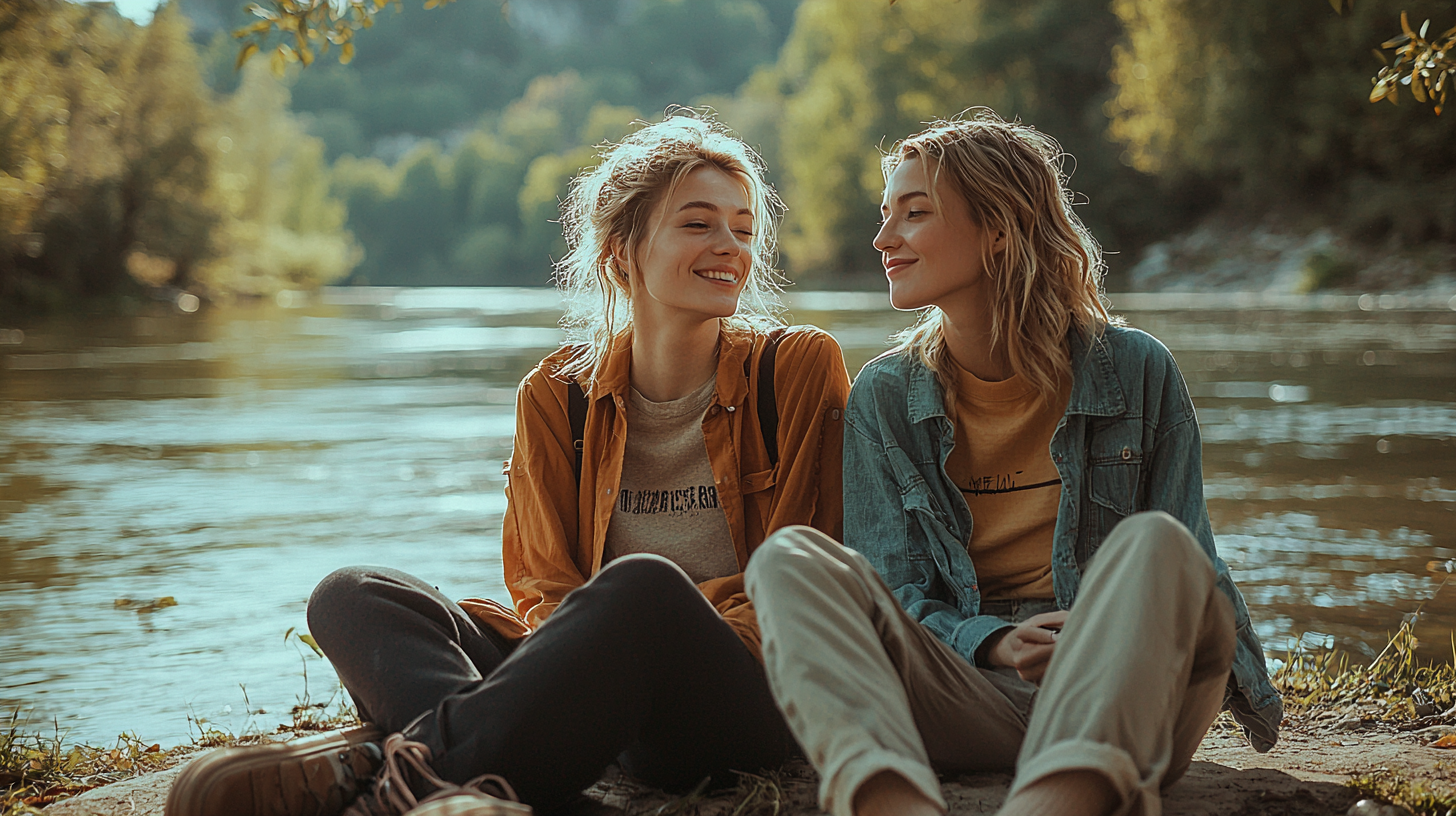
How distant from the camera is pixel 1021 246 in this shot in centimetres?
308

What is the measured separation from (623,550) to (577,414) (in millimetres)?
359

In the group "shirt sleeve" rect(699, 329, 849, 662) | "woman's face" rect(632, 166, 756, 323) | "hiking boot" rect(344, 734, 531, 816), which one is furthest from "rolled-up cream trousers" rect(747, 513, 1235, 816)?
"woman's face" rect(632, 166, 756, 323)

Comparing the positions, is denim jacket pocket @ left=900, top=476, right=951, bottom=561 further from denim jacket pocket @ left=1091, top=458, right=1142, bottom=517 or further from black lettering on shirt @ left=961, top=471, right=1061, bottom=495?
denim jacket pocket @ left=1091, top=458, right=1142, bottom=517

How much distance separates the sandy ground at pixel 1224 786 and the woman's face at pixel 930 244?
3.61ft

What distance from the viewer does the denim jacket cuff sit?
2725 millimetres

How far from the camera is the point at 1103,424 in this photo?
2895mm

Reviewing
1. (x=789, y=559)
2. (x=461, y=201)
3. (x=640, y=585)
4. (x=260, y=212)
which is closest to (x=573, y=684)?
(x=640, y=585)

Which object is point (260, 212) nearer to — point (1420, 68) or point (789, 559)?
point (1420, 68)

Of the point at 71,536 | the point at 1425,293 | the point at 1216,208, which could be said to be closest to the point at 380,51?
the point at 1216,208

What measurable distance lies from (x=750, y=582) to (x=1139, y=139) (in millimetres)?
39225

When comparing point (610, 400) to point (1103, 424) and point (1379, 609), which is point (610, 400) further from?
point (1379, 609)

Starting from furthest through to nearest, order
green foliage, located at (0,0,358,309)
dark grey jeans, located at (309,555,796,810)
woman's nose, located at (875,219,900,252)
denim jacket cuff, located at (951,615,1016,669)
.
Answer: green foliage, located at (0,0,358,309) < woman's nose, located at (875,219,900,252) < denim jacket cuff, located at (951,615,1016,669) < dark grey jeans, located at (309,555,796,810)

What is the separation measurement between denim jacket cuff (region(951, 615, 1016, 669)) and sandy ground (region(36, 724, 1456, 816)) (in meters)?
0.28

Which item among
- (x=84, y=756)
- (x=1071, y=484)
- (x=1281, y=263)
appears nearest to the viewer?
(x=1071, y=484)
